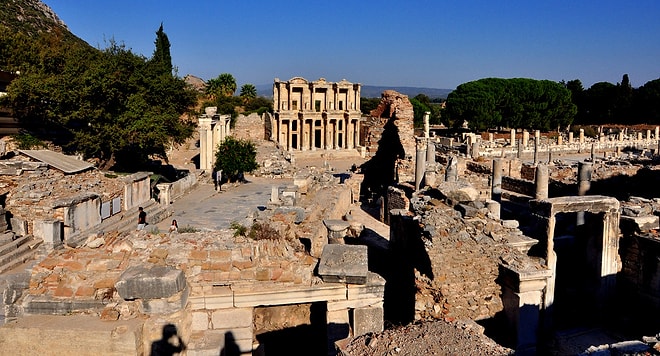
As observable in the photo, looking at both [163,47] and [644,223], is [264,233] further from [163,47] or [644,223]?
[163,47]

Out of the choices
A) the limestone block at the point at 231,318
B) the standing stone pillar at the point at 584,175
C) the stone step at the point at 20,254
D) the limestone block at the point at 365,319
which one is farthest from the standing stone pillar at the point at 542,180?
the stone step at the point at 20,254

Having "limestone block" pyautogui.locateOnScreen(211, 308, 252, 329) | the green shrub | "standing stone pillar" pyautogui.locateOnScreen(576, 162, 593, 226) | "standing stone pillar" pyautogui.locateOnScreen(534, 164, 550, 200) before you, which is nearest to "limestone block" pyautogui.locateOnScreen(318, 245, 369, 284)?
"limestone block" pyautogui.locateOnScreen(211, 308, 252, 329)

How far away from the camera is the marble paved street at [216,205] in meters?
19.0

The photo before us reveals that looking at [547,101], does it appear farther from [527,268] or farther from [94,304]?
[94,304]

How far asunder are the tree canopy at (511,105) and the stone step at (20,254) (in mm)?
56981

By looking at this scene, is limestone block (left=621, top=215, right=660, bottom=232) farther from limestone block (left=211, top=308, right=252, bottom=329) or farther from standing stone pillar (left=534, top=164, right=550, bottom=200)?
limestone block (left=211, top=308, right=252, bottom=329)

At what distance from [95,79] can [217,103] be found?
35.9 metres

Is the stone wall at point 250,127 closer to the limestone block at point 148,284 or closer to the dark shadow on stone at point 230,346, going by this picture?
the dark shadow on stone at point 230,346

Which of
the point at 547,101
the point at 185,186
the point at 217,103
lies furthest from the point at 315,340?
the point at 547,101

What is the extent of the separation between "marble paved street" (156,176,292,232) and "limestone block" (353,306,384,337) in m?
11.0

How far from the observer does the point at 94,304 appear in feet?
18.6

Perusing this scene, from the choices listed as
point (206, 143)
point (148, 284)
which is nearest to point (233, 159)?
point (206, 143)

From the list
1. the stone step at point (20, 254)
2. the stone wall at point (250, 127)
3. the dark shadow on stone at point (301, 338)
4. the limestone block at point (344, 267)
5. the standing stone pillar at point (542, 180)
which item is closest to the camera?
the limestone block at point (344, 267)

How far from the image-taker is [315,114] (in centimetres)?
6038
